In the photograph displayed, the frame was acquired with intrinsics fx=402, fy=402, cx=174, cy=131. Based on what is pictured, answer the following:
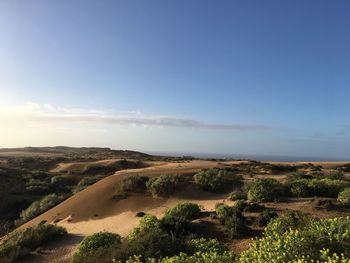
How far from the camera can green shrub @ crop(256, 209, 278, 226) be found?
15.8m

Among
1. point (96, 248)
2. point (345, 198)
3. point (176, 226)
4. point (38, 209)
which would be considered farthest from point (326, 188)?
point (38, 209)

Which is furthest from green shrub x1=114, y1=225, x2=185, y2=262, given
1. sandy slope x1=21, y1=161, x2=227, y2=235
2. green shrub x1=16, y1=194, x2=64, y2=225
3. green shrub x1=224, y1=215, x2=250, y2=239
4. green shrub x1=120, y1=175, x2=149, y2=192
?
green shrub x1=16, y1=194, x2=64, y2=225

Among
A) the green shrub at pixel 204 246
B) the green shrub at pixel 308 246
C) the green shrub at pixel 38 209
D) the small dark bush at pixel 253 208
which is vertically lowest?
the green shrub at pixel 38 209

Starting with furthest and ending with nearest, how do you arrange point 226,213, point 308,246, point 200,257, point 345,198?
point 345,198
point 226,213
point 200,257
point 308,246

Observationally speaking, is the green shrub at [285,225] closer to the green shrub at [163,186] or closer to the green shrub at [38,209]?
the green shrub at [163,186]

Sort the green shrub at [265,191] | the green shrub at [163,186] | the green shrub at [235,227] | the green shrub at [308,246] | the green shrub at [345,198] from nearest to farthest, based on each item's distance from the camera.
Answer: the green shrub at [308,246] → the green shrub at [235,227] → the green shrub at [345,198] → the green shrub at [265,191] → the green shrub at [163,186]

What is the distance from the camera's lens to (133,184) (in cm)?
2677

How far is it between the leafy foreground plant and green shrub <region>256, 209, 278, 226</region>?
350 inches

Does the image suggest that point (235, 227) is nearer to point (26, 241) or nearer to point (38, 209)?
point (26, 241)

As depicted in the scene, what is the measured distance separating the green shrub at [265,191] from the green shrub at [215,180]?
4533mm

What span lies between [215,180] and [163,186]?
340cm

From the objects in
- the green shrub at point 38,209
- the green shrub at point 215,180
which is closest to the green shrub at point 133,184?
the green shrub at point 215,180

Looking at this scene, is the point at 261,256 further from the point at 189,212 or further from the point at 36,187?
the point at 36,187

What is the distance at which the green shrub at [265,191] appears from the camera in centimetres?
2026
